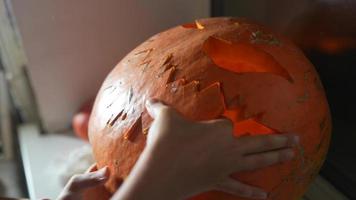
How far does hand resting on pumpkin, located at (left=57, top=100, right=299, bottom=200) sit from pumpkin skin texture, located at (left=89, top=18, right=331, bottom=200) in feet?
0.16

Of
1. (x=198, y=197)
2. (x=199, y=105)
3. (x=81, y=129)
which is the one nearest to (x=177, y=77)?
(x=199, y=105)

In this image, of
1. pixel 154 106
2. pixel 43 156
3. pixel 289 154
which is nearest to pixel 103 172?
pixel 154 106

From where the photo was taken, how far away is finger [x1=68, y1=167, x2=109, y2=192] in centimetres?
55

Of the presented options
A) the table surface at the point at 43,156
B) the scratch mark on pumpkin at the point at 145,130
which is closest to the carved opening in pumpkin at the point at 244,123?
the scratch mark on pumpkin at the point at 145,130

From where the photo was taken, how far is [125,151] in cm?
54

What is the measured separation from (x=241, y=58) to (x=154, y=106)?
16 cm

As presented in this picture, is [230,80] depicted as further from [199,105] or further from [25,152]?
[25,152]

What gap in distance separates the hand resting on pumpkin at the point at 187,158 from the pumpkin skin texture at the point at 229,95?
50 millimetres

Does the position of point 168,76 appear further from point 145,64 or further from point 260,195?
point 260,195

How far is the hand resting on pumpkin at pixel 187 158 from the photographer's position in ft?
1.39

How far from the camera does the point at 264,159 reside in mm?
479

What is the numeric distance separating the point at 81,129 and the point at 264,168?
51 centimetres

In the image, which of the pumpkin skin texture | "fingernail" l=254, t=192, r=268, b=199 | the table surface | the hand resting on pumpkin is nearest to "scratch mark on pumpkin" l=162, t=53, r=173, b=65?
the pumpkin skin texture

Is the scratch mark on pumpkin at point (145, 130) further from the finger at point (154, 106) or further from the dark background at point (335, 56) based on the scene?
the dark background at point (335, 56)
